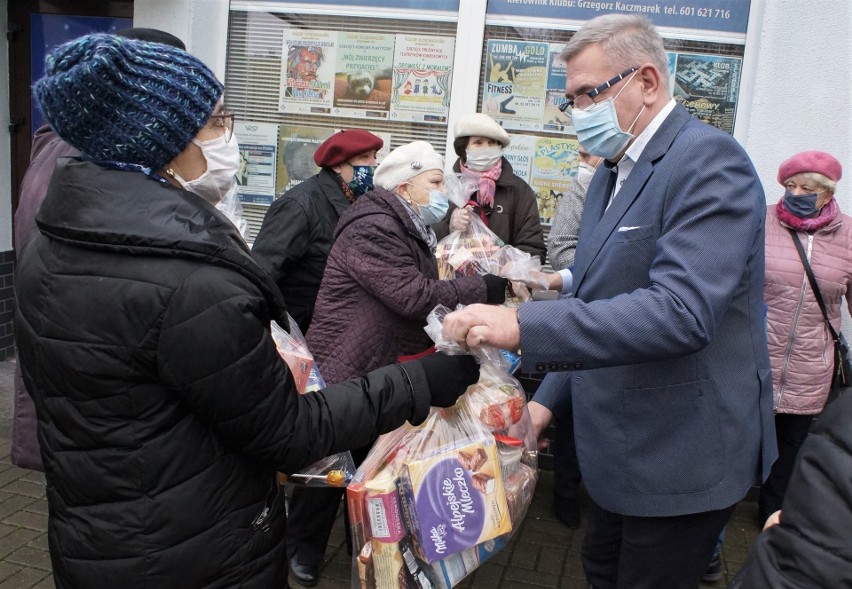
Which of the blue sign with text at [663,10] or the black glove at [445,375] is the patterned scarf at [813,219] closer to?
the blue sign with text at [663,10]

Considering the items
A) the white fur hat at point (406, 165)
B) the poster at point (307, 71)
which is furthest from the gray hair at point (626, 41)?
the poster at point (307, 71)

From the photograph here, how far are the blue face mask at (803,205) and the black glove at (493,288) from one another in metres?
1.82

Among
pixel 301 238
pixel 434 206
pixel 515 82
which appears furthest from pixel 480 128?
pixel 301 238

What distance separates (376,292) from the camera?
3035mm

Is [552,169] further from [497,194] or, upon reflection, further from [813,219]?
[813,219]

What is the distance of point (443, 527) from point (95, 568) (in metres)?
0.86

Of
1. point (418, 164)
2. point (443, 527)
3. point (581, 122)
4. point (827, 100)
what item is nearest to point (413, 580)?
point (443, 527)

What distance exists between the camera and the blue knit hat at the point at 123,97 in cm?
144

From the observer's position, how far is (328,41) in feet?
17.6

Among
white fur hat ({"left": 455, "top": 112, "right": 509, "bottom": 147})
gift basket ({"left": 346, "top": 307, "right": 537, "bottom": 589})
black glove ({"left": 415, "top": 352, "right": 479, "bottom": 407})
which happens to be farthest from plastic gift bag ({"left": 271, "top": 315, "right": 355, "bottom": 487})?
white fur hat ({"left": 455, "top": 112, "right": 509, "bottom": 147})

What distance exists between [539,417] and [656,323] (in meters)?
0.86

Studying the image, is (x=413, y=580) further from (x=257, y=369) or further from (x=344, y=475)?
(x=257, y=369)

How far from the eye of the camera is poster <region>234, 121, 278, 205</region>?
218 inches

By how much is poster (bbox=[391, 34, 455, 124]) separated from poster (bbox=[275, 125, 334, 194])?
1.97 feet
